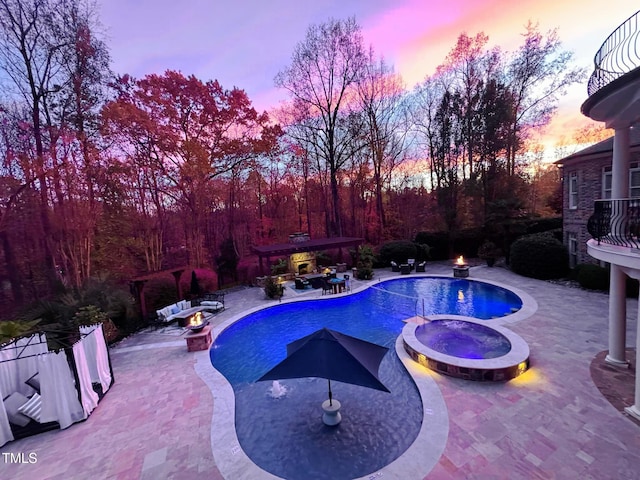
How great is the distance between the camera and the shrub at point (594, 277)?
11.0 m

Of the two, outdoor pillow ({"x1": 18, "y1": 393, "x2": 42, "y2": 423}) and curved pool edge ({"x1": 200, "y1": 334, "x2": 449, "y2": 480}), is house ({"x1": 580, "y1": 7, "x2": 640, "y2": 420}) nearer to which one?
curved pool edge ({"x1": 200, "y1": 334, "x2": 449, "y2": 480})

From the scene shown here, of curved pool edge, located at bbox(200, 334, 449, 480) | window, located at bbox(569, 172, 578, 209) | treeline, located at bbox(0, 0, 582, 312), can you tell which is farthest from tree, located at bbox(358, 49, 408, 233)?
curved pool edge, located at bbox(200, 334, 449, 480)

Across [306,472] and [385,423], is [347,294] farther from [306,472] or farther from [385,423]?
[306,472]

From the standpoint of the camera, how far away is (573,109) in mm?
17891

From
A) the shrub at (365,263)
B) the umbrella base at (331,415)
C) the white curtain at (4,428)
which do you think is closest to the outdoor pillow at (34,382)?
the white curtain at (4,428)

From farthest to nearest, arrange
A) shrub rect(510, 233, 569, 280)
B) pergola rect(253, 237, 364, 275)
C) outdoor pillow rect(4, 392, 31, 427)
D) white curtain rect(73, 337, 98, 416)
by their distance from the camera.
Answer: pergola rect(253, 237, 364, 275) < shrub rect(510, 233, 569, 280) < white curtain rect(73, 337, 98, 416) < outdoor pillow rect(4, 392, 31, 427)

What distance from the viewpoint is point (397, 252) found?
1858cm

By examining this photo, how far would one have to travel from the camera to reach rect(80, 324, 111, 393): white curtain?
6328 mm

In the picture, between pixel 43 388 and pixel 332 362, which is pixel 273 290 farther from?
pixel 332 362

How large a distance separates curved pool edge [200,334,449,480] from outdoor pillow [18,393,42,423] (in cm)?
309

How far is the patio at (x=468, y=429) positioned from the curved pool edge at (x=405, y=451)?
2.2 inches

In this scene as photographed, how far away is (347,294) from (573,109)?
65.6ft

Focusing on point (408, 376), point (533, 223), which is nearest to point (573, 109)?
point (533, 223)

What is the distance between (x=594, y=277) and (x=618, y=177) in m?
8.18
